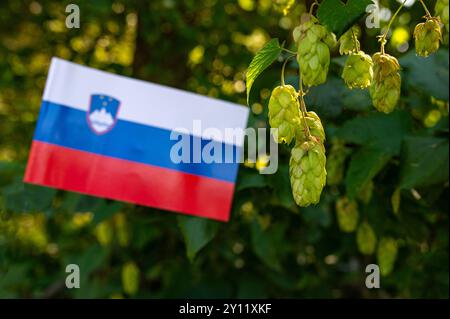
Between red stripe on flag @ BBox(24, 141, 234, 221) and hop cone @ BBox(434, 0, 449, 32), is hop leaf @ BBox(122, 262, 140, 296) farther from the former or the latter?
hop cone @ BBox(434, 0, 449, 32)

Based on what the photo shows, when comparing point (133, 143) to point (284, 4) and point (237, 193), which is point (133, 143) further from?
point (284, 4)

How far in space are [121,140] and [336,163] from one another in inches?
18.6

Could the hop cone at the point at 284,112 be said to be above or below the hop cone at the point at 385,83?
below

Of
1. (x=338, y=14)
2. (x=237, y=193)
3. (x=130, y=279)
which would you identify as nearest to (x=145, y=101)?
(x=237, y=193)

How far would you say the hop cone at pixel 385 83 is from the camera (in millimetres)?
817

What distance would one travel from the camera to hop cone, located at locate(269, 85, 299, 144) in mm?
733

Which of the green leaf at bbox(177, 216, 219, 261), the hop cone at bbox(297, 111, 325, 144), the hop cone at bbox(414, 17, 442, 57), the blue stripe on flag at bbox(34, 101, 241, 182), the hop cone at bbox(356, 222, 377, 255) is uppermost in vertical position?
the blue stripe on flag at bbox(34, 101, 241, 182)

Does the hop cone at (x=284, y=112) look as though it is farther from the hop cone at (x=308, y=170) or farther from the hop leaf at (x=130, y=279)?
the hop leaf at (x=130, y=279)

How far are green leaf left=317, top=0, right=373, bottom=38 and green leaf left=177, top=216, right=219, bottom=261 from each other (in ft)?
2.67

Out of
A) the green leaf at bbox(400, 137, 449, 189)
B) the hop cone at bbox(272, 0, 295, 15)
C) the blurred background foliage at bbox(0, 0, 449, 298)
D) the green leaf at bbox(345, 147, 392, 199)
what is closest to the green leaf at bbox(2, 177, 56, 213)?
the blurred background foliage at bbox(0, 0, 449, 298)

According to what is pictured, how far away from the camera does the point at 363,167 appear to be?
1.37 m

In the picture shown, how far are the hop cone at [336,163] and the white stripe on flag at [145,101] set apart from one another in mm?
200

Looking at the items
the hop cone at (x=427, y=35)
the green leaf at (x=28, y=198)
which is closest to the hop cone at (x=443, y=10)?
the hop cone at (x=427, y=35)

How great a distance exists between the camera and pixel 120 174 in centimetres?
154
